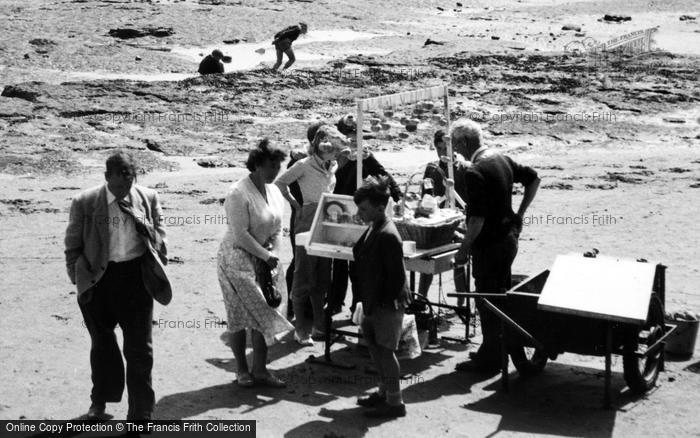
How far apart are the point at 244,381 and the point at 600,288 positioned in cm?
248

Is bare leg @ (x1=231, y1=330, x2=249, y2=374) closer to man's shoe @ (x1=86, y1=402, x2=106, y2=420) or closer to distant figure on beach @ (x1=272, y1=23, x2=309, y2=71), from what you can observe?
man's shoe @ (x1=86, y1=402, x2=106, y2=420)

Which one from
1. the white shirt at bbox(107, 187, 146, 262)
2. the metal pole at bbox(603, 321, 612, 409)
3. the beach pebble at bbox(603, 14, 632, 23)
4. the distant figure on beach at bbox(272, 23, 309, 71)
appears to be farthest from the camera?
the beach pebble at bbox(603, 14, 632, 23)

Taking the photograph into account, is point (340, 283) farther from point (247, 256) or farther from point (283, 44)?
point (283, 44)

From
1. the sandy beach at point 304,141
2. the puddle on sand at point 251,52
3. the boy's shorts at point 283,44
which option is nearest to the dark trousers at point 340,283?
the sandy beach at point 304,141

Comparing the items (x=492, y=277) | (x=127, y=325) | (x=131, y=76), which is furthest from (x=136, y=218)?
(x=131, y=76)

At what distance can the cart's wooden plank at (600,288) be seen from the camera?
24.0 feet

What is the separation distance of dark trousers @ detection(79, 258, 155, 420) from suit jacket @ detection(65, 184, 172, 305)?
0.20ft

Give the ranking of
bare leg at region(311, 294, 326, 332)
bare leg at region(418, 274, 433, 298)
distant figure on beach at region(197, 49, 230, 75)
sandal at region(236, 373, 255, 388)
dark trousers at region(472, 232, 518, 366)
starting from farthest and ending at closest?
distant figure on beach at region(197, 49, 230, 75)
bare leg at region(418, 274, 433, 298)
bare leg at region(311, 294, 326, 332)
dark trousers at region(472, 232, 518, 366)
sandal at region(236, 373, 255, 388)

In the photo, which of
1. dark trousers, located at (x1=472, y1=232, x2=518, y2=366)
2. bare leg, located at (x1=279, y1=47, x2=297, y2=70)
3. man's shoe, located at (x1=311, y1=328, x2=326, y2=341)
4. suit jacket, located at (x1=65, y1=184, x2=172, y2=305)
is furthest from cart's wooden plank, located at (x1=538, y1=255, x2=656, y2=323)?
bare leg, located at (x1=279, y1=47, x2=297, y2=70)

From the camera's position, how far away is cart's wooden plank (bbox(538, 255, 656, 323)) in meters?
7.32

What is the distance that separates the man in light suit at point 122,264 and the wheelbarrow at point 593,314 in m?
2.23

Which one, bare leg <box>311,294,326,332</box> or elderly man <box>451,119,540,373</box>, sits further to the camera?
bare leg <box>311,294,326,332</box>

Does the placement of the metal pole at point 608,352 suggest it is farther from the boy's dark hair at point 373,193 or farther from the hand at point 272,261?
the hand at point 272,261

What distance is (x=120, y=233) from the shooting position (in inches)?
262
